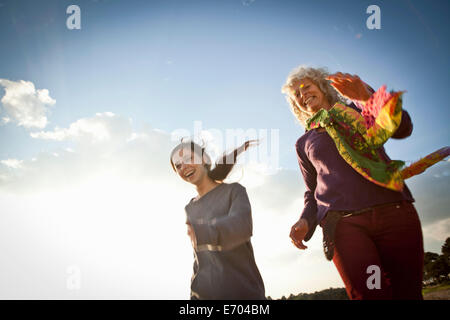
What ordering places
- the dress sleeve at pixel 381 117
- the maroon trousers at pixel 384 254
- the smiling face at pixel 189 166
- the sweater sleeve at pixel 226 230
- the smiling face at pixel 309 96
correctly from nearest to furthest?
the dress sleeve at pixel 381 117 → the maroon trousers at pixel 384 254 → the sweater sleeve at pixel 226 230 → the smiling face at pixel 309 96 → the smiling face at pixel 189 166

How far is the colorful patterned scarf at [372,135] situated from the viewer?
1622mm

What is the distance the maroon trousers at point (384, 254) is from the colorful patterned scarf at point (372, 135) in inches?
8.9

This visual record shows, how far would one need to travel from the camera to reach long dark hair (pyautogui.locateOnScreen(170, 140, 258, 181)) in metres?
2.58

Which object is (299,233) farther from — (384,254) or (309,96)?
(309,96)

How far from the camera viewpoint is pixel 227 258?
6.57ft

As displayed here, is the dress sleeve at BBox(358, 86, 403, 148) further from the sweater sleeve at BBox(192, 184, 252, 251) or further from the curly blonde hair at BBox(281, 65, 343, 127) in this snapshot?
the sweater sleeve at BBox(192, 184, 252, 251)

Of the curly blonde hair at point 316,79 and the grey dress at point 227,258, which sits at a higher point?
the curly blonde hair at point 316,79

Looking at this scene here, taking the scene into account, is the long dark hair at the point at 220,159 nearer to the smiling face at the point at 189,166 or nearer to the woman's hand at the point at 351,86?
the smiling face at the point at 189,166

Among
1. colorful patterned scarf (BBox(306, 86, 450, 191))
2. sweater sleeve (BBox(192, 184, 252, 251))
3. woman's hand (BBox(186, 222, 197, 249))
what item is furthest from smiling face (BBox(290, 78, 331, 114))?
woman's hand (BBox(186, 222, 197, 249))

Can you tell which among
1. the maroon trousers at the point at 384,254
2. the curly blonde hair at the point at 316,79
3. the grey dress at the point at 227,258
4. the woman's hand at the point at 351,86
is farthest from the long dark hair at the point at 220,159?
the maroon trousers at the point at 384,254

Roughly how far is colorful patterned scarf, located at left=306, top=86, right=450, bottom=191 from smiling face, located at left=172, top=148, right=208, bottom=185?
1.11 m

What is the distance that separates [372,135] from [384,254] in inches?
31.1
